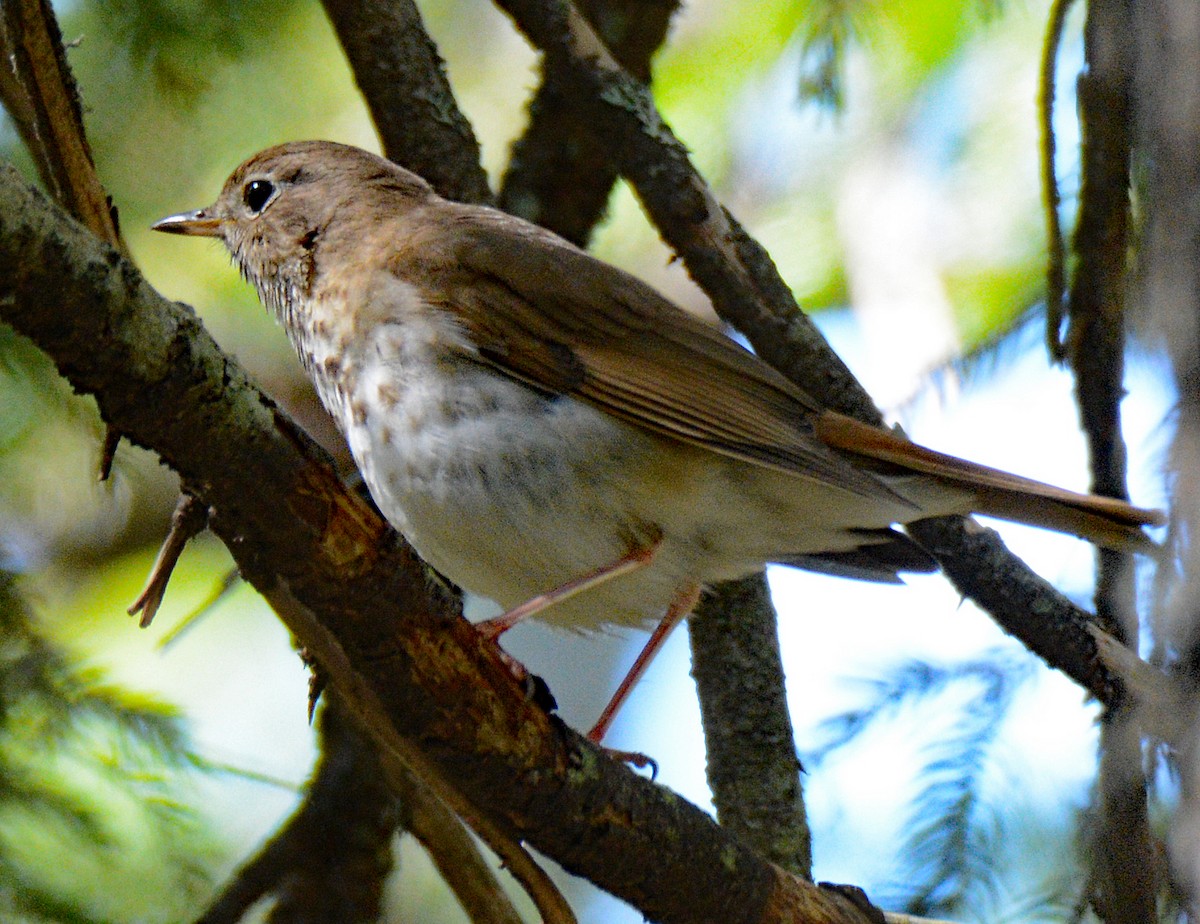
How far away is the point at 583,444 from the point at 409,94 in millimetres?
1518

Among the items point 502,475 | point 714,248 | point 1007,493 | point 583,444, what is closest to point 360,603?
point 502,475

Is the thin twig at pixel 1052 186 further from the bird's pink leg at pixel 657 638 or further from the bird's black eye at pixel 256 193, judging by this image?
the bird's black eye at pixel 256 193

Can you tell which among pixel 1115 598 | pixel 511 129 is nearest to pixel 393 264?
pixel 1115 598

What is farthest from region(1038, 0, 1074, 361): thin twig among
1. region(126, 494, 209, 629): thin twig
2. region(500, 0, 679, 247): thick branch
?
region(126, 494, 209, 629): thin twig

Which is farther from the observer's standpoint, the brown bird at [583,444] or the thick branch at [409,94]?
the thick branch at [409,94]

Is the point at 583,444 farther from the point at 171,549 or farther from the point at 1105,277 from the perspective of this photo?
the point at 1105,277

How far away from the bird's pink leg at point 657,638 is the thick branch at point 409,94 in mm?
1583

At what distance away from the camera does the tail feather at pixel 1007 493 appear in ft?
10.4

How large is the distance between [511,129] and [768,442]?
3.44 metres

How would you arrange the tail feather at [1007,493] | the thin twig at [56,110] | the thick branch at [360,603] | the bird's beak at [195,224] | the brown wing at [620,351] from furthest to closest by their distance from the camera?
1. the bird's beak at [195,224]
2. the brown wing at [620,351]
3. the tail feather at [1007,493]
4. the thin twig at [56,110]
5. the thick branch at [360,603]

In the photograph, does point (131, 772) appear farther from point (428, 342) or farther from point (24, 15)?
point (24, 15)

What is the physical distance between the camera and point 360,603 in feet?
8.09

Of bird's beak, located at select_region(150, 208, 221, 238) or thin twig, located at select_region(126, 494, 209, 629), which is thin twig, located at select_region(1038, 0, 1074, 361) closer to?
thin twig, located at select_region(126, 494, 209, 629)

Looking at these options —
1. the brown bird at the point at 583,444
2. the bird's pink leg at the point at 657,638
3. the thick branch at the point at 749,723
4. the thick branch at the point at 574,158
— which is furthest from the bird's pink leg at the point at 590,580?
the thick branch at the point at 574,158
